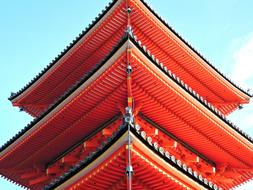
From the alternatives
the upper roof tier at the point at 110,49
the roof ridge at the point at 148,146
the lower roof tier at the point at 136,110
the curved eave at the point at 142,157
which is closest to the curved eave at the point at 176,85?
the lower roof tier at the point at 136,110

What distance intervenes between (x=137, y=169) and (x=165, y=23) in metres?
6.54

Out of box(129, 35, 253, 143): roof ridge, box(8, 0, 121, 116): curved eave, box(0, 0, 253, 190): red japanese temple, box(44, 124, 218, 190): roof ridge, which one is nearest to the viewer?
box(44, 124, 218, 190): roof ridge

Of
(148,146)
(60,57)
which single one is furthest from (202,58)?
(148,146)

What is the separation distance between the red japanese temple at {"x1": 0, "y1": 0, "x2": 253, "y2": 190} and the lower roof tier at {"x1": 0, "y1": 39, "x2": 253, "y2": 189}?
29 millimetres

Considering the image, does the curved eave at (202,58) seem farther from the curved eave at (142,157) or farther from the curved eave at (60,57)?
the curved eave at (142,157)

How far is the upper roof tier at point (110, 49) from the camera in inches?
622

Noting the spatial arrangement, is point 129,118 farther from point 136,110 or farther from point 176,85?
point 176,85

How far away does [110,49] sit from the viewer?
16.6m

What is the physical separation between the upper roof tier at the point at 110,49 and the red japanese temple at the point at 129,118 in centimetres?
3

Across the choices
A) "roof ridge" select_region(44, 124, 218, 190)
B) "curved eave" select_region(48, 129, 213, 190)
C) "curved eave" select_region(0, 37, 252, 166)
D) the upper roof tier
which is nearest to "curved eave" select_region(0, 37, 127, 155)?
"curved eave" select_region(0, 37, 252, 166)

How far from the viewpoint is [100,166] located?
1090 centimetres

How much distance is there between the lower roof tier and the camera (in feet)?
43.2

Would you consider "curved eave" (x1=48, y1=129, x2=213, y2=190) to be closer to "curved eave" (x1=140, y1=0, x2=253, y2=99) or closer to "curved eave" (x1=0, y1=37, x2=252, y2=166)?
"curved eave" (x1=0, y1=37, x2=252, y2=166)

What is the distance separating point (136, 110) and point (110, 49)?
11.9 ft
